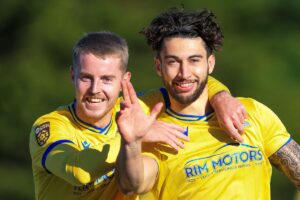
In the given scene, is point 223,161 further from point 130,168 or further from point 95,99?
point 95,99

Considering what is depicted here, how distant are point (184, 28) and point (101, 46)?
54 cm

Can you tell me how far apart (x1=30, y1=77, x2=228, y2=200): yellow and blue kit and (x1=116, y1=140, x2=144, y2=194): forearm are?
183 mm

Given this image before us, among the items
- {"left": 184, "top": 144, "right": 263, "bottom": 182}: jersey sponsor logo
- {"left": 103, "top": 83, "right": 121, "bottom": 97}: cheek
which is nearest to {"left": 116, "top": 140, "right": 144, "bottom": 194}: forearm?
{"left": 184, "top": 144, "right": 263, "bottom": 182}: jersey sponsor logo

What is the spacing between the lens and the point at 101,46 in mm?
5871

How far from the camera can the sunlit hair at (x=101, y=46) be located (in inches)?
230

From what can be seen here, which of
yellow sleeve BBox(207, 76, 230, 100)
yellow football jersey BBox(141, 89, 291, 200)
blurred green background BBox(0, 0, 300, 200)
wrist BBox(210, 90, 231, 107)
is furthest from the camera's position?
blurred green background BBox(0, 0, 300, 200)

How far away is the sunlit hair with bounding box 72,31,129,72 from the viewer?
19.1 ft

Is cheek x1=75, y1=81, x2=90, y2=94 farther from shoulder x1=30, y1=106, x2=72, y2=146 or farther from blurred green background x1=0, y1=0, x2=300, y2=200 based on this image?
blurred green background x1=0, y1=0, x2=300, y2=200

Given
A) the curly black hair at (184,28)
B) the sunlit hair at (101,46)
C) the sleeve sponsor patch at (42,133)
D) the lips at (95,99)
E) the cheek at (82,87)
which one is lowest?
the sleeve sponsor patch at (42,133)

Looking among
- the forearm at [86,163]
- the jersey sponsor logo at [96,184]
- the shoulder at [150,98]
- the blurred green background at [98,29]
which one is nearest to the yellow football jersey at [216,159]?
the shoulder at [150,98]

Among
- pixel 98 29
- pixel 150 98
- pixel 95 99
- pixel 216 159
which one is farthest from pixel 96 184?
pixel 98 29

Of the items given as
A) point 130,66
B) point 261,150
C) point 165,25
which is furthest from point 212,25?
point 130,66

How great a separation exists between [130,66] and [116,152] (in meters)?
9.39

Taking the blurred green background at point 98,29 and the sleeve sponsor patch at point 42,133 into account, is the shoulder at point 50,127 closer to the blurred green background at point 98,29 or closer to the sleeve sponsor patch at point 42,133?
the sleeve sponsor patch at point 42,133
